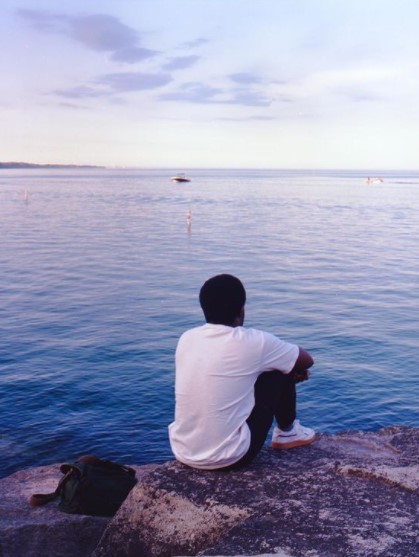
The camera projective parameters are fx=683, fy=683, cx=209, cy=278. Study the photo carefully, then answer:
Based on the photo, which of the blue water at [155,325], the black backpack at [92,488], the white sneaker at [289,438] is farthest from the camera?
the blue water at [155,325]

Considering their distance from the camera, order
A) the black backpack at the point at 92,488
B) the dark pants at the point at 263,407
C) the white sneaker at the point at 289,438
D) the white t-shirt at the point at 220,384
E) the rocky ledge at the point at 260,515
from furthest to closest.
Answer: the black backpack at the point at 92,488, the white sneaker at the point at 289,438, the dark pants at the point at 263,407, the white t-shirt at the point at 220,384, the rocky ledge at the point at 260,515

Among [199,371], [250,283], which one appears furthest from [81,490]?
[250,283]

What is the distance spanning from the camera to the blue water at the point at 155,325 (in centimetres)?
1251

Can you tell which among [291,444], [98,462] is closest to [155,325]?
[98,462]

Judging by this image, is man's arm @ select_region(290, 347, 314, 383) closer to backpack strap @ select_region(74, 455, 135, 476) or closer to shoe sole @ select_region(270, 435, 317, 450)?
shoe sole @ select_region(270, 435, 317, 450)

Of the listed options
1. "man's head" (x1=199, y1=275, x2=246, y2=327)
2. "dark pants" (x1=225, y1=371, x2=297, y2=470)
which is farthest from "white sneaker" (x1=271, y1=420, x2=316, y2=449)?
"man's head" (x1=199, y1=275, x2=246, y2=327)

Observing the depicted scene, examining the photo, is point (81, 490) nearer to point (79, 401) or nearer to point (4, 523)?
point (4, 523)

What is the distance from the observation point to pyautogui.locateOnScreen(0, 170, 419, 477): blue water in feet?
41.0

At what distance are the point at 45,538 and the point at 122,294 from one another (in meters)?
19.8

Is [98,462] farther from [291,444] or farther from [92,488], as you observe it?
[291,444]

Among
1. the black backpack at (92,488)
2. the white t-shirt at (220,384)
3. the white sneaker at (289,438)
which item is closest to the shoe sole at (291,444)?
the white sneaker at (289,438)

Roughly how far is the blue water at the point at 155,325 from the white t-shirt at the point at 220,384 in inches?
227

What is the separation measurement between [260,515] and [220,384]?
98cm

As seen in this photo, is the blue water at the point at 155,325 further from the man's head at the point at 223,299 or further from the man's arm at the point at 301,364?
the man's head at the point at 223,299
